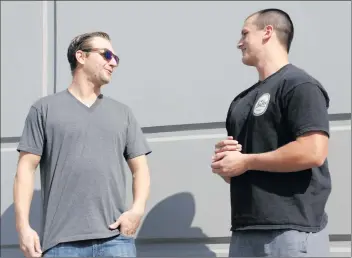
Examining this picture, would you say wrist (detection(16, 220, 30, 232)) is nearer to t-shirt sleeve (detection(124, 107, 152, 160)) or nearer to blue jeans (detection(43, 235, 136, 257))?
blue jeans (detection(43, 235, 136, 257))

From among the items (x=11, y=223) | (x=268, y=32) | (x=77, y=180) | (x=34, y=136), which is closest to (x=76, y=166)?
(x=77, y=180)

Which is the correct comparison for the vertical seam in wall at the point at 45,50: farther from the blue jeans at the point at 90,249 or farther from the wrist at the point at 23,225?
the blue jeans at the point at 90,249

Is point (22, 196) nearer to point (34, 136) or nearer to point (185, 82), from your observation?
point (34, 136)

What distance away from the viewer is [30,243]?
9.63 ft

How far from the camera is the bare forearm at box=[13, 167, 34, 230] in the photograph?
2988 millimetres

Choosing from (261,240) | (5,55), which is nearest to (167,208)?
(261,240)

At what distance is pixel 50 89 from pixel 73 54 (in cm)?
96

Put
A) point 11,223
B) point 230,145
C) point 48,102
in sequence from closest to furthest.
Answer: point 230,145
point 48,102
point 11,223

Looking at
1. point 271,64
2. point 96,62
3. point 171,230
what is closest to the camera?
point 271,64

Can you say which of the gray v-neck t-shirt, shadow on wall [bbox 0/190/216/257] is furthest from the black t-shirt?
shadow on wall [bbox 0/190/216/257]

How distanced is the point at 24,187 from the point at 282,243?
3.94ft

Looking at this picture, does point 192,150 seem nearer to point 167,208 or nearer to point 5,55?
point 167,208

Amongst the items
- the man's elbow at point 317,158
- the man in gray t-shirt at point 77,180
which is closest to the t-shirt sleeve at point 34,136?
the man in gray t-shirt at point 77,180

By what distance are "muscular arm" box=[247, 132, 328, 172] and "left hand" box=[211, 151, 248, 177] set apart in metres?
0.11
